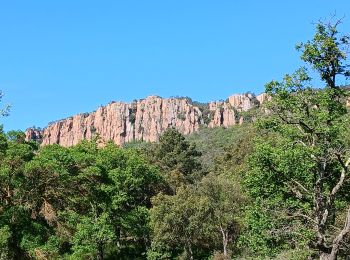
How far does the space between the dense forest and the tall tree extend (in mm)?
37

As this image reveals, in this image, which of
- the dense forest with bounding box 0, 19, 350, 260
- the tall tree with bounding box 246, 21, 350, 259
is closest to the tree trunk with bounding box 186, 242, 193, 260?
the dense forest with bounding box 0, 19, 350, 260

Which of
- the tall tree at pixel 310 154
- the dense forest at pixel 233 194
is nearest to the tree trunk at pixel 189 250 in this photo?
the dense forest at pixel 233 194

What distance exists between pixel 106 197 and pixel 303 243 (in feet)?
56.2

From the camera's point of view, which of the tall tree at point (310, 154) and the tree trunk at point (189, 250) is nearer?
the tall tree at point (310, 154)

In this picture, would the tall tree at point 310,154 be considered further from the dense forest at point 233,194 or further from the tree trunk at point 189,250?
the tree trunk at point 189,250

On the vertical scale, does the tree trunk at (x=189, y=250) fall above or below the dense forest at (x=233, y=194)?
below

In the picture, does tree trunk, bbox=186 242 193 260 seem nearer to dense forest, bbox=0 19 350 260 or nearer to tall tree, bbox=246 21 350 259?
dense forest, bbox=0 19 350 260

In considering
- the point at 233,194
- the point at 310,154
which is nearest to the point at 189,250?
the point at 233,194

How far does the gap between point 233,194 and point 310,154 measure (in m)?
21.8

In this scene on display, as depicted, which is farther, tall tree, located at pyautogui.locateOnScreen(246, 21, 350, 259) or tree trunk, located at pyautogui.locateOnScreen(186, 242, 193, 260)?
tree trunk, located at pyautogui.locateOnScreen(186, 242, 193, 260)

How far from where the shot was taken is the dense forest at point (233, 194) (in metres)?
15.1

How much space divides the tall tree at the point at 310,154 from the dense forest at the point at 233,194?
37mm

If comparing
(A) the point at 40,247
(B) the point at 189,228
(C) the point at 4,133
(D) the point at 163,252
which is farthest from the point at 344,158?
(D) the point at 163,252

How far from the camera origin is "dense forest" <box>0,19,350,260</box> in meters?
15.1
